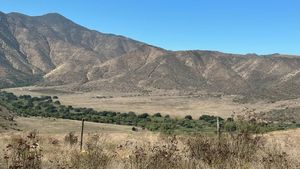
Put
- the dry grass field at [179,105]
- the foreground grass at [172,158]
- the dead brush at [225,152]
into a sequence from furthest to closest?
the dry grass field at [179,105], the dead brush at [225,152], the foreground grass at [172,158]

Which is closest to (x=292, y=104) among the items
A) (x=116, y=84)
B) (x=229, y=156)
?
(x=116, y=84)

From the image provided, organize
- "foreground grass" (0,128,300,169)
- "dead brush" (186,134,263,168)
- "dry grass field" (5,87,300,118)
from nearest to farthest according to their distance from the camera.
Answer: "foreground grass" (0,128,300,169) → "dead brush" (186,134,263,168) → "dry grass field" (5,87,300,118)

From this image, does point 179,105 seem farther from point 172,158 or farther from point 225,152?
point 172,158

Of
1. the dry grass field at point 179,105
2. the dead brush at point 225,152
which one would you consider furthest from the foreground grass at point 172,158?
the dry grass field at point 179,105

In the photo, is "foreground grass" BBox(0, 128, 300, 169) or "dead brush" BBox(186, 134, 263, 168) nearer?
"foreground grass" BBox(0, 128, 300, 169)

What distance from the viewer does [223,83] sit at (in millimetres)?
173500

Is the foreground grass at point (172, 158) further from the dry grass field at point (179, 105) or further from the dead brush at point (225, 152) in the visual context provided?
the dry grass field at point (179, 105)

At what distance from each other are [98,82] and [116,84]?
1205 centimetres

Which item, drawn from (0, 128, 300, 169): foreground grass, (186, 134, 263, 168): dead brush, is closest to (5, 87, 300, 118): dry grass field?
(186, 134, 263, 168): dead brush

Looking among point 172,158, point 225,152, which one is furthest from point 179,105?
point 172,158

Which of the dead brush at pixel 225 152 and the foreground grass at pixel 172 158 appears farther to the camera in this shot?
the dead brush at pixel 225 152

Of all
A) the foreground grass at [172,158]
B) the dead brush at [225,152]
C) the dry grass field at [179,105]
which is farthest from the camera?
the dry grass field at [179,105]

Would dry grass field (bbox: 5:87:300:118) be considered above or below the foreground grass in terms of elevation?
below

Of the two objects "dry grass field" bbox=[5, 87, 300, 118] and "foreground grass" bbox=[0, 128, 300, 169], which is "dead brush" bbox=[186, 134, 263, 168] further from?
"dry grass field" bbox=[5, 87, 300, 118]
